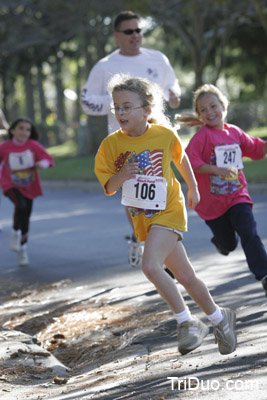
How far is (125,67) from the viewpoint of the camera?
782 centimetres

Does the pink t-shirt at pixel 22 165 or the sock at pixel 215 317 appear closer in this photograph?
the sock at pixel 215 317

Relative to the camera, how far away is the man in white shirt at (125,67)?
7.80m

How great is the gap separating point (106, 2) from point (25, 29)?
711 cm

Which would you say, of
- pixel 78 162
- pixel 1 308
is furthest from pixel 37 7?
pixel 1 308

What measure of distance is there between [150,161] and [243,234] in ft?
4.59

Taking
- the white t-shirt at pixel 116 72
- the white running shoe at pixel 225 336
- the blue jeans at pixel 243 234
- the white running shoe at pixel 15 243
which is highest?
the white t-shirt at pixel 116 72

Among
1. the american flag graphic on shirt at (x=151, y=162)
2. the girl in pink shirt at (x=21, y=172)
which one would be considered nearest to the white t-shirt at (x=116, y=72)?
the girl in pink shirt at (x=21, y=172)

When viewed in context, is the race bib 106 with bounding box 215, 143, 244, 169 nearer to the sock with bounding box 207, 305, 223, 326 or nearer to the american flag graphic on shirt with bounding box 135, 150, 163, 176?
the american flag graphic on shirt with bounding box 135, 150, 163, 176

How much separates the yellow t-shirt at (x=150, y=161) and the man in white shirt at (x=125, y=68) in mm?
2842

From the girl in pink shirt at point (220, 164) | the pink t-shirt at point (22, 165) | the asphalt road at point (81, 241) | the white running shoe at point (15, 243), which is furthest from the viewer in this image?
the white running shoe at point (15, 243)

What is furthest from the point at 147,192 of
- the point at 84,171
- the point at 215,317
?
the point at 84,171

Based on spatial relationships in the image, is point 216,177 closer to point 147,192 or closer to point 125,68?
point 147,192

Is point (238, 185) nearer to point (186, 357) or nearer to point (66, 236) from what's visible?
point (186, 357)

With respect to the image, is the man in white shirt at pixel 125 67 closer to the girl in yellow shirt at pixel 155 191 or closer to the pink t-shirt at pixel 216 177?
the pink t-shirt at pixel 216 177
